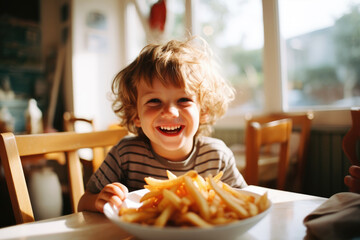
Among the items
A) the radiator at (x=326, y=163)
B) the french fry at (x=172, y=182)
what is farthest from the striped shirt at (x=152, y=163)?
the radiator at (x=326, y=163)

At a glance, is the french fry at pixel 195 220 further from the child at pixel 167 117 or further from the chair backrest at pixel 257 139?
the chair backrest at pixel 257 139

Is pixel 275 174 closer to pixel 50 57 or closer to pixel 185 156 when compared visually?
pixel 185 156

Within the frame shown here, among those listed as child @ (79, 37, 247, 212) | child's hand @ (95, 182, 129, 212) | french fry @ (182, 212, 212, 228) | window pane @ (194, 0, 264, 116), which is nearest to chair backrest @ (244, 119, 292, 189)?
child @ (79, 37, 247, 212)

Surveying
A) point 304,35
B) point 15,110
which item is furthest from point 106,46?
point 304,35

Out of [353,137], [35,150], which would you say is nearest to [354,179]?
[353,137]

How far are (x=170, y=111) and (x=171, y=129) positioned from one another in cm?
11

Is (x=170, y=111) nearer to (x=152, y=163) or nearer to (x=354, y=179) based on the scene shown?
(x=152, y=163)

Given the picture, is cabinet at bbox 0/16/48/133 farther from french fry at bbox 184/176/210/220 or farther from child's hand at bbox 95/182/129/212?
french fry at bbox 184/176/210/220

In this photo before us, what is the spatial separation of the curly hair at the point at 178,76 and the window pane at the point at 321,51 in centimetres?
131

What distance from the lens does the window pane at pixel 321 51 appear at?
2.03 meters

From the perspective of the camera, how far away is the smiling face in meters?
0.94

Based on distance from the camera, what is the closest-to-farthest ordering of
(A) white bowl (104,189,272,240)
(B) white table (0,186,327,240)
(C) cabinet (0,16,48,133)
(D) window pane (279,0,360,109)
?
(A) white bowl (104,189,272,240) → (B) white table (0,186,327,240) → (D) window pane (279,0,360,109) → (C) cabinet (0,16,48,133)

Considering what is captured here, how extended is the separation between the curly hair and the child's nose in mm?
95

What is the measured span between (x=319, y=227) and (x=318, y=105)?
2.01 metres
